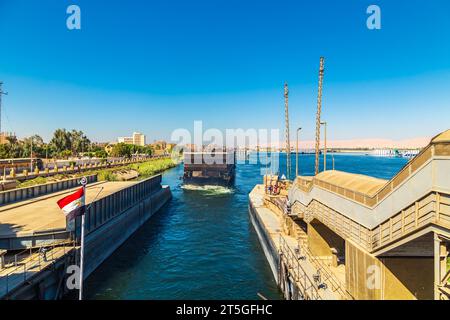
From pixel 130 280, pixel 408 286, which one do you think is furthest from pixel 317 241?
pixel 130 280

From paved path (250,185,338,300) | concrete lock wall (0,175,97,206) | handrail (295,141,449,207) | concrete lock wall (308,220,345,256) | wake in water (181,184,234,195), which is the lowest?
wake in water (181,184,234,195)

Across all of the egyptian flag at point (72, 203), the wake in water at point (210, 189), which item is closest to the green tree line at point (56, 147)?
the wake in water at point (210, 189)

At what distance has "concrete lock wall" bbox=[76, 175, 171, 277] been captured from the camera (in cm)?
2295

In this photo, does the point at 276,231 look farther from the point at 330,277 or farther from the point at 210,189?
the point at 210,189

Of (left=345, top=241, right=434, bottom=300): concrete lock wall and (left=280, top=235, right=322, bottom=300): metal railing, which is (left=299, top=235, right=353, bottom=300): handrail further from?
(left=345, top=241, right=434, bottom=300): concrete lock wall

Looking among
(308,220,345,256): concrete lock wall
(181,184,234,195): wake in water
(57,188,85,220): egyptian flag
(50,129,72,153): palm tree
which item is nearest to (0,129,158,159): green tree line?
(50,129,72,153): palm tree

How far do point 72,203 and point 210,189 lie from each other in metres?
61.9

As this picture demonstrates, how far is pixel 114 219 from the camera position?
29281 millimetres

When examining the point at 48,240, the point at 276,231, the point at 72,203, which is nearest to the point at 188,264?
the point at 276,231

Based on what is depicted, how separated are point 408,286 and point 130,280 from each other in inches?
765

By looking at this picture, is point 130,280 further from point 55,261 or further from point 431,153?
point 431,153

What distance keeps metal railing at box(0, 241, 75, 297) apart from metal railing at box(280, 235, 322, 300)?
50.6 ft

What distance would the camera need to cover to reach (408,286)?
40.3 feet

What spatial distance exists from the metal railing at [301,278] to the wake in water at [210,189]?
1900 inches
